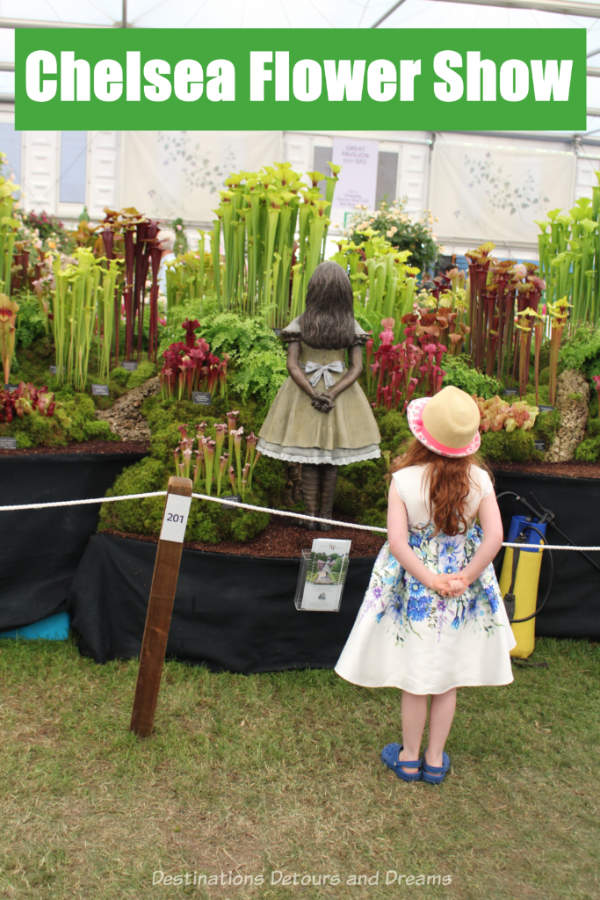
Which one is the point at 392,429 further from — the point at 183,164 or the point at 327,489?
the point at 183,164

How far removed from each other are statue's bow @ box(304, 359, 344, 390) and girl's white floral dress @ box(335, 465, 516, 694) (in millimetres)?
991

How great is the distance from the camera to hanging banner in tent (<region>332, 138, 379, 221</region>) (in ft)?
38.3

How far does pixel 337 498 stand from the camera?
12.3 feet

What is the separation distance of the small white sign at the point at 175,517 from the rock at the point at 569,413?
7.57 ft

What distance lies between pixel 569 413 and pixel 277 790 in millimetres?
2755

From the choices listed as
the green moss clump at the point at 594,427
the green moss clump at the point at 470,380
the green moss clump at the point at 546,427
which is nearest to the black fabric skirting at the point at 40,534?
the green moss clump at the point at 470,380

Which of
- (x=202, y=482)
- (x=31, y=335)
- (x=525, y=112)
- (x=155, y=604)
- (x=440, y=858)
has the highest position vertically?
(x=525, y=112)

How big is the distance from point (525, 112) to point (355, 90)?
13.3ft

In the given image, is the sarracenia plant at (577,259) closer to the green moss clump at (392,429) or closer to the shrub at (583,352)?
the shrub at (583,352)

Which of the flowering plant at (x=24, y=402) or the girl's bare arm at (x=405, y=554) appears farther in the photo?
the flowering plant at (x=24, y=402)

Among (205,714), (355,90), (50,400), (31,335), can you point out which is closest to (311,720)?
(205,714)

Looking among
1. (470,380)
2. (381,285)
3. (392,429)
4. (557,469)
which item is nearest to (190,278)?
(381,285)

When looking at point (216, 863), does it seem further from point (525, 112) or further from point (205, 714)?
point (525, 112)

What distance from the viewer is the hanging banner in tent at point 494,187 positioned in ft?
38.4
